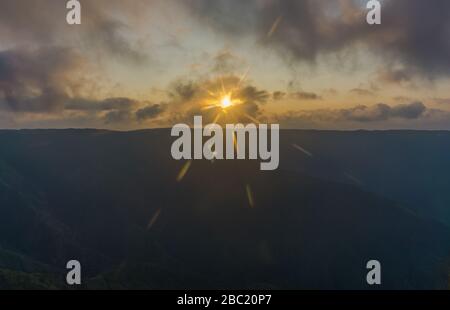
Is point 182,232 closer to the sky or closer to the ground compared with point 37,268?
closer to the sky

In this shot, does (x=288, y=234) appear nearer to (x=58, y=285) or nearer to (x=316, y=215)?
(x=316, y=215)

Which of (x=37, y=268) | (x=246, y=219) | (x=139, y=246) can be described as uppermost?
(x=246, y=219)
